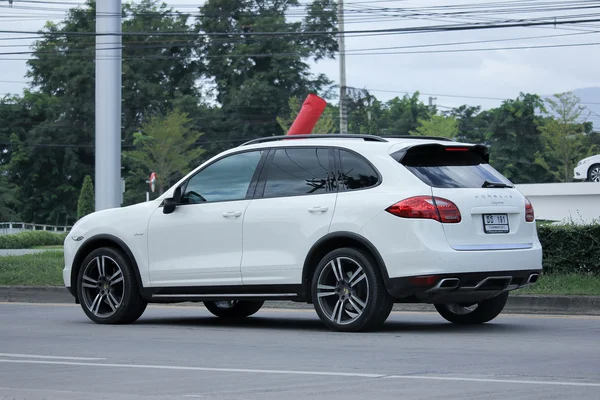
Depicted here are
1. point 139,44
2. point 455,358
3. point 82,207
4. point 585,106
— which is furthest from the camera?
point 139,44

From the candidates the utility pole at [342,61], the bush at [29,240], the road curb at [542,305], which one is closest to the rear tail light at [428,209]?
the road curb at [542,305]

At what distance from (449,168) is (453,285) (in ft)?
3.84

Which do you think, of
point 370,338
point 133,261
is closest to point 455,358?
point 370,338

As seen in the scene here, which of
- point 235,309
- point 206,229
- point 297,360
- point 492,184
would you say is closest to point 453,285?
point 492,184

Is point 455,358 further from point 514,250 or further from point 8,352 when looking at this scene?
point 8,352

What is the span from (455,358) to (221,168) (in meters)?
3.96

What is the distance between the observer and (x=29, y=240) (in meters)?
46.1

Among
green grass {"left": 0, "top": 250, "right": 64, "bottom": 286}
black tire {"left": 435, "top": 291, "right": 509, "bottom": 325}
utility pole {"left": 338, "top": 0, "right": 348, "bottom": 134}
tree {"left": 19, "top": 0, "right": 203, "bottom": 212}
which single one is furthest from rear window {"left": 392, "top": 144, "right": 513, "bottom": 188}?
tree {"left": 19, "top": 0, "right": 203, "bottom": 212}

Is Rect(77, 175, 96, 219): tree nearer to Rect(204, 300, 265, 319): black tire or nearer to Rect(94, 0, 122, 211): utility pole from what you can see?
Rect(94, 0, 122, 211): utility pole

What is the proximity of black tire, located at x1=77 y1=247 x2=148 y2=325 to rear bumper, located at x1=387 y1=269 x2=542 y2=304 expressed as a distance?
2.95 metres

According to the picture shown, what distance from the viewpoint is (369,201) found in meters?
10.1

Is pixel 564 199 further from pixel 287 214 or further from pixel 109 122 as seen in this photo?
pixel 287 214

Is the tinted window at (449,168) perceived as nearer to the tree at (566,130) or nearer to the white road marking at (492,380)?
the white road marking at (492,380)

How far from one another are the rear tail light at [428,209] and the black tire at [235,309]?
3076 millimetres
